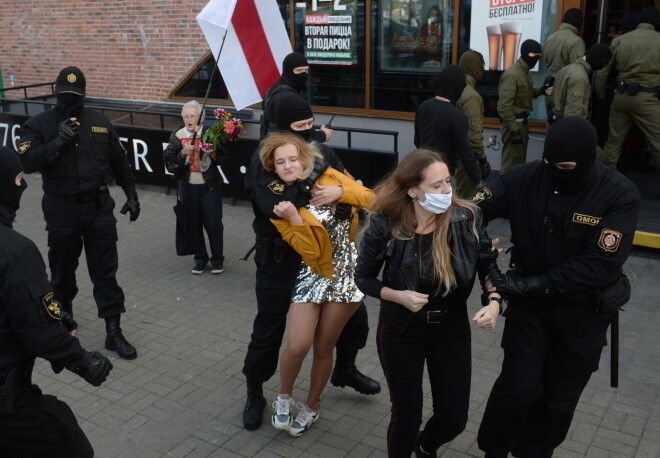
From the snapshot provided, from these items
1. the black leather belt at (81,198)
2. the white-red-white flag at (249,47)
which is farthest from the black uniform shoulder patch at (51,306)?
the white-red-white flag at (249,47)

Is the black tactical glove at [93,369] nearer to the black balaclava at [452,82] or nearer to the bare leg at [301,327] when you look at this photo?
the bare leg at [301,327]

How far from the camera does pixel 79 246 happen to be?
18.9 ft

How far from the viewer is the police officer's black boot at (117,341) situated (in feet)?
18.7

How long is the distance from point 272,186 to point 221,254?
11.6 ft

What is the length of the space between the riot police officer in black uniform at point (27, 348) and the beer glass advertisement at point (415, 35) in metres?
7.29

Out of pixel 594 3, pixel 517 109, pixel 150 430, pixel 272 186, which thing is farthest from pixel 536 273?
pixel 594 3

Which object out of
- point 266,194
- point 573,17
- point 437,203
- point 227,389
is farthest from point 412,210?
point 573,17

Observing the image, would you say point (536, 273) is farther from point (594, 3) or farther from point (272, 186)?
point (594, 3)

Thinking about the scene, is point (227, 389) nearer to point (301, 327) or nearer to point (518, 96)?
point (301, 327)

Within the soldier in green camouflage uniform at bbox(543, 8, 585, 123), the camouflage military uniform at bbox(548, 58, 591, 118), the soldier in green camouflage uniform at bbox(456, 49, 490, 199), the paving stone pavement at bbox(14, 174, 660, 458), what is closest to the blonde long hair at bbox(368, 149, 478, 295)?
the paving stone pavement at bbox(14, 174, 660, 458)

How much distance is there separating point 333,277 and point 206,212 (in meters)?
3.51

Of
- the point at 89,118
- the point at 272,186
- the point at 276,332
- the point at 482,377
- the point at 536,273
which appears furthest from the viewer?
the point at 89,118

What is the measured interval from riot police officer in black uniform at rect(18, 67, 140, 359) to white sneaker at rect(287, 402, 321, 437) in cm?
175

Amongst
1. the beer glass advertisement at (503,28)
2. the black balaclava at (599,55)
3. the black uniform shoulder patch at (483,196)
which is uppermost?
the beer glass advertisement at (503,28)
